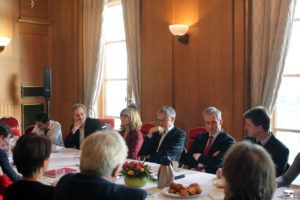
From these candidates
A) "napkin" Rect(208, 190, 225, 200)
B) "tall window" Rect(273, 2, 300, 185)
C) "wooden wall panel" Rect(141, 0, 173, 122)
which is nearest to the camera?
"napkin" Rect(208, 190, 225, 200)

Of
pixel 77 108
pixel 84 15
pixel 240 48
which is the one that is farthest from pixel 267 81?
pixel 84 15

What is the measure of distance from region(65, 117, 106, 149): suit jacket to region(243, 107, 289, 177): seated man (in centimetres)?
231

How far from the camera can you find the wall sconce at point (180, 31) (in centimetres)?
585

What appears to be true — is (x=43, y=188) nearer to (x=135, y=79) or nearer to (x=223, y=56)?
(x=223, y=56)

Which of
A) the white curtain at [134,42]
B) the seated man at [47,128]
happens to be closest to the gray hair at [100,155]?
the seated man at [47,128]

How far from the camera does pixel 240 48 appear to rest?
538cm

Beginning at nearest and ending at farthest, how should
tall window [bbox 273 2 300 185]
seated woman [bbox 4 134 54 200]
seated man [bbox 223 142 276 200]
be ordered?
1. seated man [bbox 223 142 276 200]
2. seated woman [bbox 4 134 54 200]
3. tall window [bbox 273 2 300 185]

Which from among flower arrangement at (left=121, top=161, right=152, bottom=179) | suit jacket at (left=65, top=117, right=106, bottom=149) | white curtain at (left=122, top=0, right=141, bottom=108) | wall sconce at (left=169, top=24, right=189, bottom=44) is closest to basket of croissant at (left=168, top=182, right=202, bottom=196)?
flower arrangement at (left=121, top=161, right=152, bottom=179)

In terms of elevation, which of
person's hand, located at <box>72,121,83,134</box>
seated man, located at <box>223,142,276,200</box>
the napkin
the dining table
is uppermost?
seated man, located at <box>223,142,276,200</box>

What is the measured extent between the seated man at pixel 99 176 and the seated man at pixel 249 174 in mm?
527

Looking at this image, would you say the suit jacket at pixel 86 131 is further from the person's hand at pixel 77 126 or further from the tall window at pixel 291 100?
the tall window at pixel 291 100

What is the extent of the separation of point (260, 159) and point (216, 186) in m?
1.37

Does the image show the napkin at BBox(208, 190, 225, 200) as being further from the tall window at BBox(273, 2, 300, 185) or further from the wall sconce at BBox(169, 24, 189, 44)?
the wall sconce at BBox(169, 24, 189, 44)

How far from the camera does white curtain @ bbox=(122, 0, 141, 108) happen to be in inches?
272
